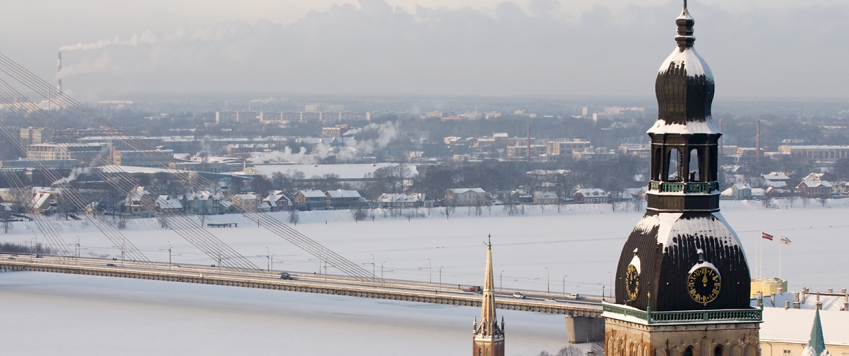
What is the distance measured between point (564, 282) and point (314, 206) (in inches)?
1895

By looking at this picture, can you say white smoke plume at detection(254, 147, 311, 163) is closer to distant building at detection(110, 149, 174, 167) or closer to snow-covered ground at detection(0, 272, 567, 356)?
distant building at detection(110, 149, 174, 167)

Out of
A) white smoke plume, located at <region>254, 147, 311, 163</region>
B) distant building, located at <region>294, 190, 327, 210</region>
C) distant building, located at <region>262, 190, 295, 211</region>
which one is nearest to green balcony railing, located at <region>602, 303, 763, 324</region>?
distant building, located at <region>262, 190, 295, 211</region>

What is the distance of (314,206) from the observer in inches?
3787

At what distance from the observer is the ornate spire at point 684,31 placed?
504 inches

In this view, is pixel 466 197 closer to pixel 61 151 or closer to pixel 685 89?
pixel 61 151

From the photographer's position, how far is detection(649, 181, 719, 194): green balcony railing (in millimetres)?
12695

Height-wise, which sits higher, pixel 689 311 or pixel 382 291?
pixel 689 311

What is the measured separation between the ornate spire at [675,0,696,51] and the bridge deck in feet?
89.0

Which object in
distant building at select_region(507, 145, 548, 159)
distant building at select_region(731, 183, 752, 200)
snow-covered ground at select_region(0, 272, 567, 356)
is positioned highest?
distant building at select_region(507, 145, 548, 159)

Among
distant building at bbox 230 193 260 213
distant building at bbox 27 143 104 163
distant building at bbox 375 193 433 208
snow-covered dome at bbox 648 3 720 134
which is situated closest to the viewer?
snow-covered dome at bbox 648 3 720 134

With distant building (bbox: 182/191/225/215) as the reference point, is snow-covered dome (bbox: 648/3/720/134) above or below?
above

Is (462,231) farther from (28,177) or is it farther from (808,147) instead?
(808,147)

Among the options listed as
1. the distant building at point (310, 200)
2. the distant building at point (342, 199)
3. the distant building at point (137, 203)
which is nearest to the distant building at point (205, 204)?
the distant building at point (137, 203)

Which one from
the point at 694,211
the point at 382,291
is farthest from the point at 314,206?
the point at 694,211
